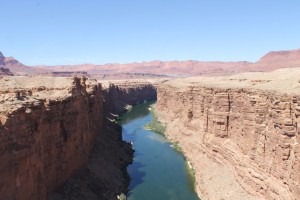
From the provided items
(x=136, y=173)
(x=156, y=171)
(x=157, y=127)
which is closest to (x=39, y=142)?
(x=136, y=173)

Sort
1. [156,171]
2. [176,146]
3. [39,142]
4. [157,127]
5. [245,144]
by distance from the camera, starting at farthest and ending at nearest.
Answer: [157,127]
[176,146]
[156,171]
[245,144]
[39,142]

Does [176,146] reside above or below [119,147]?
below

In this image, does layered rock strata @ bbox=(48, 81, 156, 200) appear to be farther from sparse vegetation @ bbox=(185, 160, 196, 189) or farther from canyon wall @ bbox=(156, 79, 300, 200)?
canyon wall @ bbox=(156, 79, 300, 200)

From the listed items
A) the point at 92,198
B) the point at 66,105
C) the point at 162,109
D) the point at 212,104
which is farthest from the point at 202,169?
the point at 162,109

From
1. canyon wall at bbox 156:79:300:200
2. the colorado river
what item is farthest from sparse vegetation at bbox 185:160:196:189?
canyon wall at bbox 156:79:300:200

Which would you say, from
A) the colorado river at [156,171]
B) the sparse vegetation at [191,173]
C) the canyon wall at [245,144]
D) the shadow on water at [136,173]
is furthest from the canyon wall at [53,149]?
the canyon wall at [245,144]

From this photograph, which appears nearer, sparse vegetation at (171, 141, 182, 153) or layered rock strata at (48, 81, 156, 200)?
layered rock strata at (48, 81, 156, 200)

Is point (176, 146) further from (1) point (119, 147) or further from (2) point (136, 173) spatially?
(2) point (136, 173)
